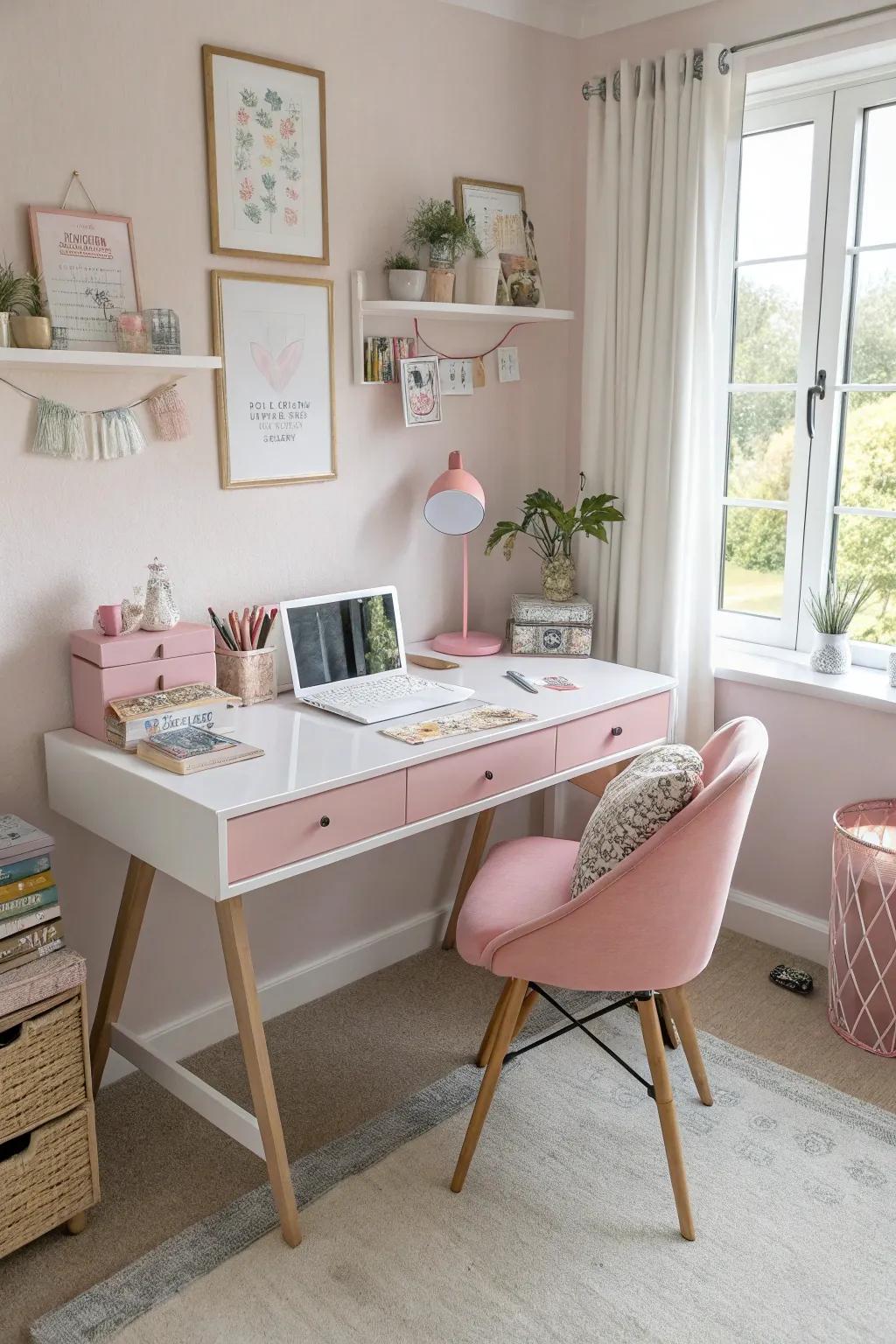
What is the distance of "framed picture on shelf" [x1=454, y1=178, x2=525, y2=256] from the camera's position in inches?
111

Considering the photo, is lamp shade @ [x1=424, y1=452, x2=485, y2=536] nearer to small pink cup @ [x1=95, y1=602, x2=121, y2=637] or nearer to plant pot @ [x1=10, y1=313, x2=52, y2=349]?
small pink cup @ [x1=95, y1=602, x2=121, y2=637]

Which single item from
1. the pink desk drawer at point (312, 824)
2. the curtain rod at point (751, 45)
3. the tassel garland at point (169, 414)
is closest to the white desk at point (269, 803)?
the pink desk drawer at point (312, 824)

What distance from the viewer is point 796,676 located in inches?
114

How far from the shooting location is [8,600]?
215 centimetres

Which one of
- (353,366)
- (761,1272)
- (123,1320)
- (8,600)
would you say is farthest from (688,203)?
(123,1320)

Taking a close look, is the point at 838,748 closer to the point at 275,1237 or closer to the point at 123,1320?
the point at 275,1237

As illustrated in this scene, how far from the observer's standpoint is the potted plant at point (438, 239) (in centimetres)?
265

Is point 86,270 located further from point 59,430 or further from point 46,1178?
point 46,1178

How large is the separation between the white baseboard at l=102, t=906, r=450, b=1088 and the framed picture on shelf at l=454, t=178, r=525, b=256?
5.83ft

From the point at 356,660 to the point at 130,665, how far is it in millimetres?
591

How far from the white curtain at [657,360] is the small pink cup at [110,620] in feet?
4.62

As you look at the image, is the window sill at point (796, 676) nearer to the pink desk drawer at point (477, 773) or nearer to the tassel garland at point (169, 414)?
the pink desk drawer at point (477, 773)

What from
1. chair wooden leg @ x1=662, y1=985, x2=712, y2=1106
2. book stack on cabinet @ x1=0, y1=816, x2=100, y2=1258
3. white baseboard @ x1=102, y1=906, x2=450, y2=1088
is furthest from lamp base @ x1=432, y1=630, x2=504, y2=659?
book stack on cabinet @ x1=0, y1=816, x2=100, y2=1258

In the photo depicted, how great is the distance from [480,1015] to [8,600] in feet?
4.74
